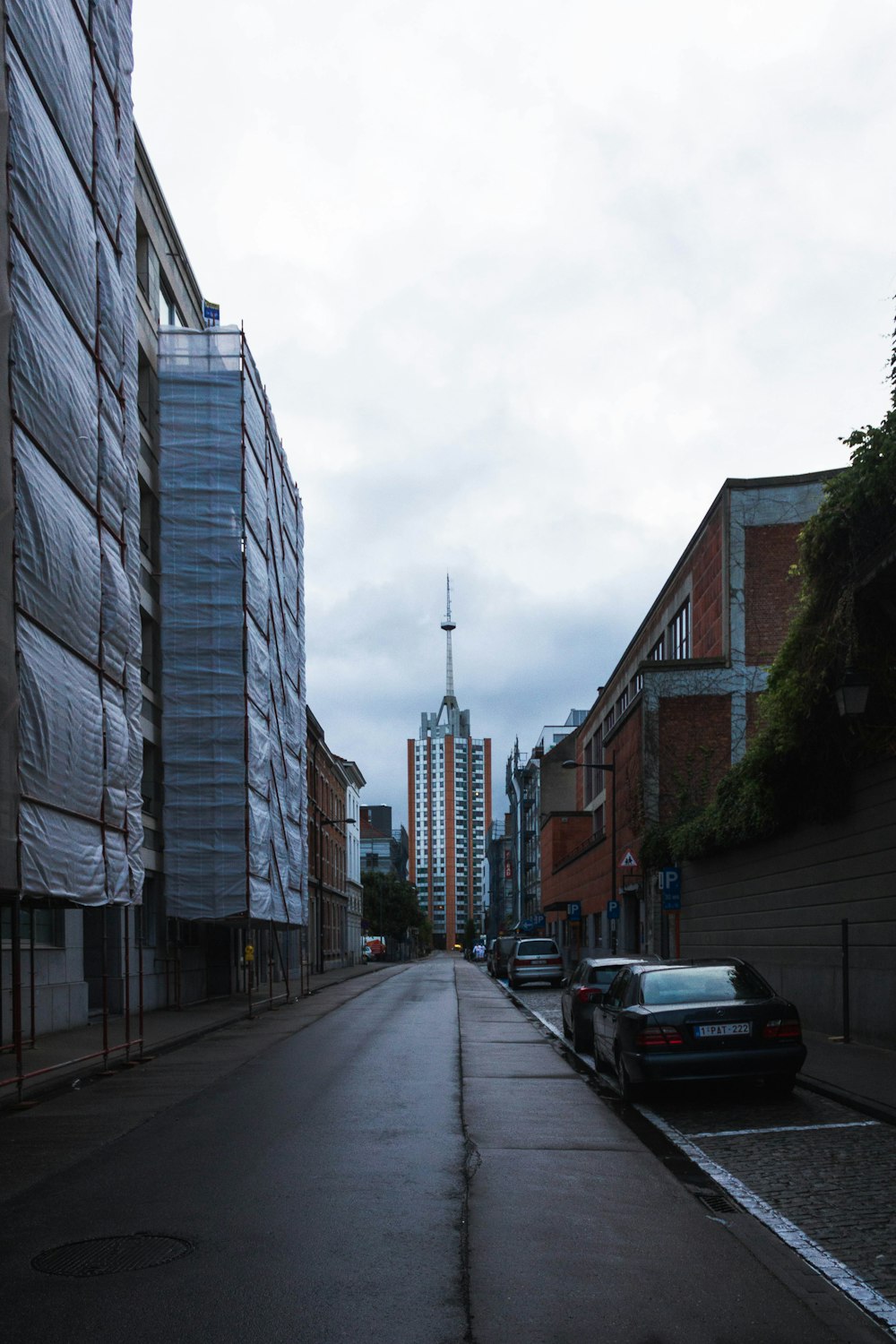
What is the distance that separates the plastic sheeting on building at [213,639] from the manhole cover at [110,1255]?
23.7 metres

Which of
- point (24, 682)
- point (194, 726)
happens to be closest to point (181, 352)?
point (194, 726)

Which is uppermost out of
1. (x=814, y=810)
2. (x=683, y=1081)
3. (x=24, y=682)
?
(x=24, y=682)

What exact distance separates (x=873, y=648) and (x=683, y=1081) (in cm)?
679

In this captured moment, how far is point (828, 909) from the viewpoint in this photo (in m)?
18.2

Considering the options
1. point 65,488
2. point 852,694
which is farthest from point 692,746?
point 65,488

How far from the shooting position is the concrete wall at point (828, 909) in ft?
52.7

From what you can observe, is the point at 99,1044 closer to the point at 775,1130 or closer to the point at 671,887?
the point at 671,887

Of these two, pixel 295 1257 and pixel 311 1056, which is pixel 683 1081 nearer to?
pixel 295 1257

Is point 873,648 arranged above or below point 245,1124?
above

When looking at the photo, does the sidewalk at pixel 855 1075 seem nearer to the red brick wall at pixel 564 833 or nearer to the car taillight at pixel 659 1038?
the car taillight at pixel 659 1038

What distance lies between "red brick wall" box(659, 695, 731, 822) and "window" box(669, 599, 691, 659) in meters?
4.42

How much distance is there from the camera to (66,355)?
1744cm

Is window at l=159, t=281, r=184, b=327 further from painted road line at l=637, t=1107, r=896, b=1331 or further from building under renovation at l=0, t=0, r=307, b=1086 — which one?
painted road line at l=637, t=1107, r=896, b=1331

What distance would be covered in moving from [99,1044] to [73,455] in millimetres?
8920
